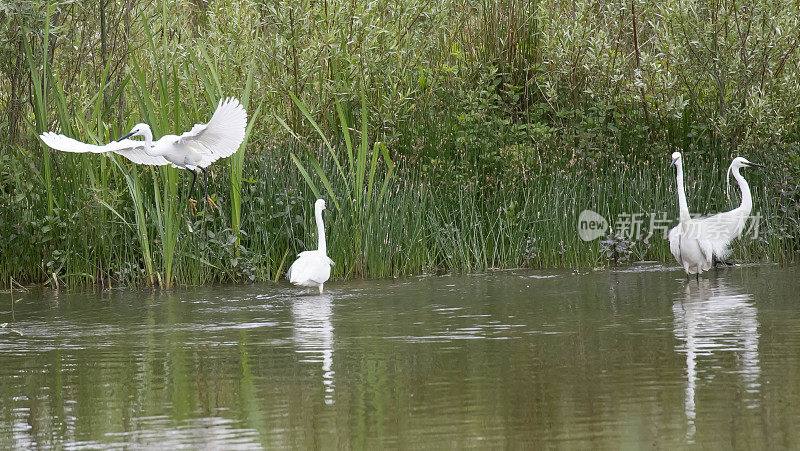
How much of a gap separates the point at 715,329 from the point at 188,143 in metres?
4.36

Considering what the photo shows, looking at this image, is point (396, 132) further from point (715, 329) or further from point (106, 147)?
point (715, 329)

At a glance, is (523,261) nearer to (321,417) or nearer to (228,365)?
(228,365)

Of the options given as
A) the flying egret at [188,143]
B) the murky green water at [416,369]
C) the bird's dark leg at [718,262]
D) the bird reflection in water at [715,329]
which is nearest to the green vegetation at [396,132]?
the bird's dark leg at [718,262]

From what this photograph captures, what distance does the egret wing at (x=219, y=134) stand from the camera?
7859 millimetres

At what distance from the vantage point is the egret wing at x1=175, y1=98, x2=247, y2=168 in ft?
25.8

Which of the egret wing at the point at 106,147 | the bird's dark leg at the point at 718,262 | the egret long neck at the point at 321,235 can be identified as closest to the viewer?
the egret wing at the point at 106,147

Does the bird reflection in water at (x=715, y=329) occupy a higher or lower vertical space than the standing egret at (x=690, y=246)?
lower

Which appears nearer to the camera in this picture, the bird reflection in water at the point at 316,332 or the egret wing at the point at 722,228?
the bird reflection in water at the point at 316,332

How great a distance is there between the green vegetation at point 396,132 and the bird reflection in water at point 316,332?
5.99 ft

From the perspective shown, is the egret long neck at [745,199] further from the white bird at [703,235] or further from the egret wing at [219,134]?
the egret wing at [219,134]

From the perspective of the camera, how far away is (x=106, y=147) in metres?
7.86

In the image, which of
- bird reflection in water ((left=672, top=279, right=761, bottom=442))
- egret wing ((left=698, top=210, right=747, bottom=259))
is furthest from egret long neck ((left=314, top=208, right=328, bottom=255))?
egret wing ((left=698, top=210, right=747, bottom=259))

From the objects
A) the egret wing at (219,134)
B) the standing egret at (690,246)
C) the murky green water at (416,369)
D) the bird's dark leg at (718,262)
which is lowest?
the murky green water at (416,369)

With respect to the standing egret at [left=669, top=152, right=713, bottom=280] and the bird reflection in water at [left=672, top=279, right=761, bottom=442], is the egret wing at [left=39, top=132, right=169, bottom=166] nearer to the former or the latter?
the bird reflection in water at [left=672, top=279, right=761, bottom=442]
